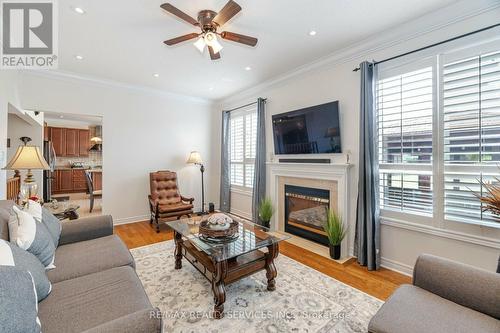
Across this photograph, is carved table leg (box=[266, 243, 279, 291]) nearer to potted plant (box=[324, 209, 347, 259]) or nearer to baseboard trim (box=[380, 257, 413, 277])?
potted plant (box=[324, 209, 347, 259])

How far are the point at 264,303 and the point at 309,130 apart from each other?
2.41m

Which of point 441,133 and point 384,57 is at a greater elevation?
point 384,57

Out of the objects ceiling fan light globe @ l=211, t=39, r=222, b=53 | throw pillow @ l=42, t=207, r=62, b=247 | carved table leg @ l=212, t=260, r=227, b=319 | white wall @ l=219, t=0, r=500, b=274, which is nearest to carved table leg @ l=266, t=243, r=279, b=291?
carved table leg @ l=212, t=260, r=227, b=319

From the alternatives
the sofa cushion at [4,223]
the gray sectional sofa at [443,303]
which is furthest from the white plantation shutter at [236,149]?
Result: the gray sectional sofa at [443,303]

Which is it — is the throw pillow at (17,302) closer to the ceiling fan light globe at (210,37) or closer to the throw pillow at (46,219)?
the throw pillow at (46,219)

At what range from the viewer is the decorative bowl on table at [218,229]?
2.31 meters

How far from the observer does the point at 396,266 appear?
271 cm

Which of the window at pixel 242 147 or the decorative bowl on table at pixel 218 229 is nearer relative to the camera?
the decorative bowl on table at pixel 218 229

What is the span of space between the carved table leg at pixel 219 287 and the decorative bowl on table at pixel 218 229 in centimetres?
35

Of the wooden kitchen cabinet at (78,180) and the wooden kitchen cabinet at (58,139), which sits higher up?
the wooden kitchen cabinet at (58,139)

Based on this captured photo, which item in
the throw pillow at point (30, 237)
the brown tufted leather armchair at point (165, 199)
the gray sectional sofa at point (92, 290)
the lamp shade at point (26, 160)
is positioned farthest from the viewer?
the brown tufted leather armchair at point (165, 199)

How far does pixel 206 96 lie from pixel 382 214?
4.26m
